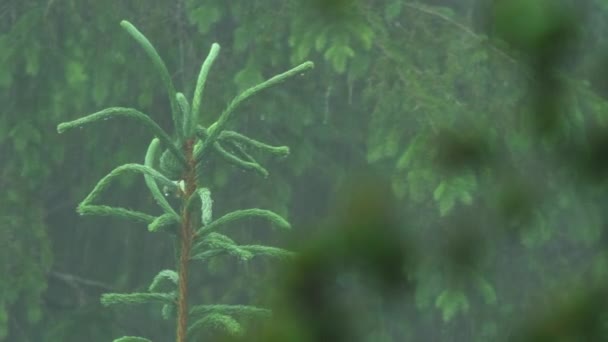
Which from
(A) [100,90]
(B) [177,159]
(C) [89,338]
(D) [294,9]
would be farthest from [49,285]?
(B) [177,159]

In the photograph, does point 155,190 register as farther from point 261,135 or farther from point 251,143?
point 261,135

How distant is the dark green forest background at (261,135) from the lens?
6.45 metres

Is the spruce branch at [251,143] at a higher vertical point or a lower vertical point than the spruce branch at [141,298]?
higher

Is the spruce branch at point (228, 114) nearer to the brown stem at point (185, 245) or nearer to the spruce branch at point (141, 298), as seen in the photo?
the brown stem at point (185, 245)

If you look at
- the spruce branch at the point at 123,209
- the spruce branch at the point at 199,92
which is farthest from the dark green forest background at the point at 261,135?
the spruce branch at the point at 123,209

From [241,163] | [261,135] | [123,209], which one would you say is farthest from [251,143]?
[261,135]

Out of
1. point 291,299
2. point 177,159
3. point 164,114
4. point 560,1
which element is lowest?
point 164,114

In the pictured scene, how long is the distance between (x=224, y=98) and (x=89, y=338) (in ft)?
4.73

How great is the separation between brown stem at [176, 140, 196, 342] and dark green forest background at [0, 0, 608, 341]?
334 centimetres

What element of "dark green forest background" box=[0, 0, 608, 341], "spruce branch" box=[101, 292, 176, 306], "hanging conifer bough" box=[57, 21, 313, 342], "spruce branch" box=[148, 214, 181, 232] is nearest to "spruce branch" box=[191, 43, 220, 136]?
"hanging conifer bough" box=[57, 21, 313, 342]

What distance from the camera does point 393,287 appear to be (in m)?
1.56

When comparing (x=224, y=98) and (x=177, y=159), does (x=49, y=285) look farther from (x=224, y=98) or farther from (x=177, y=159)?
(x=177, y=159)

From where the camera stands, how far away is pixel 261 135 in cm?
723

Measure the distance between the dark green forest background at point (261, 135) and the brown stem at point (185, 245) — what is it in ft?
11.0
